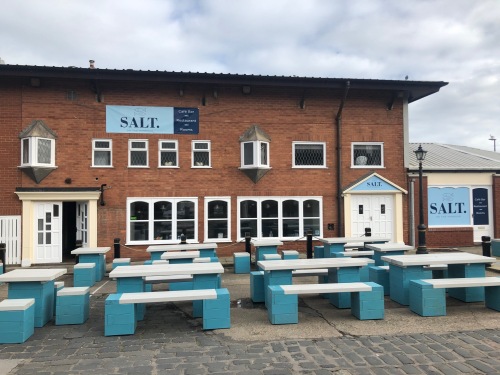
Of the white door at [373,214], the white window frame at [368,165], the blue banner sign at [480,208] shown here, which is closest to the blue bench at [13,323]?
the white door at [373,214]

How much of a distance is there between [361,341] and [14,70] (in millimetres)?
13835

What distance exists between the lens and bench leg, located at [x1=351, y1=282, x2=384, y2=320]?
6850 mm

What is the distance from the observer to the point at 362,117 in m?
16.0

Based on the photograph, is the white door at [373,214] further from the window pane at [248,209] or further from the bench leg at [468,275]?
the bench leg at [468,275]

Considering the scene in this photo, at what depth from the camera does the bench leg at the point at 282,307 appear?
262 inches

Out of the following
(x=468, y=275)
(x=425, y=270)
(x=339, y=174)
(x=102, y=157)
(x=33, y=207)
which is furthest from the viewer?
(x=339, y=174)

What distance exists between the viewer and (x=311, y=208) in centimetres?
1563

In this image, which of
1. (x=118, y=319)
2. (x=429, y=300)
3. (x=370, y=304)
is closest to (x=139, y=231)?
(x=118, y=319)

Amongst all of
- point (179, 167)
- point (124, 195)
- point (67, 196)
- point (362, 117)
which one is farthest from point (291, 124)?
point (67, 196)

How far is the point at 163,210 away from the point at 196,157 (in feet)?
7.65

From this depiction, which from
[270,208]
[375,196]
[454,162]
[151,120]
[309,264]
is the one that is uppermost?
[151,120]

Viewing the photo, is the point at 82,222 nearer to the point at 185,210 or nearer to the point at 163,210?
the point at 163,210

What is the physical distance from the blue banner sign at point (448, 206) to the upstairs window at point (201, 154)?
A: 29.8ft

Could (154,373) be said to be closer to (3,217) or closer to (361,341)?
(361,341)
